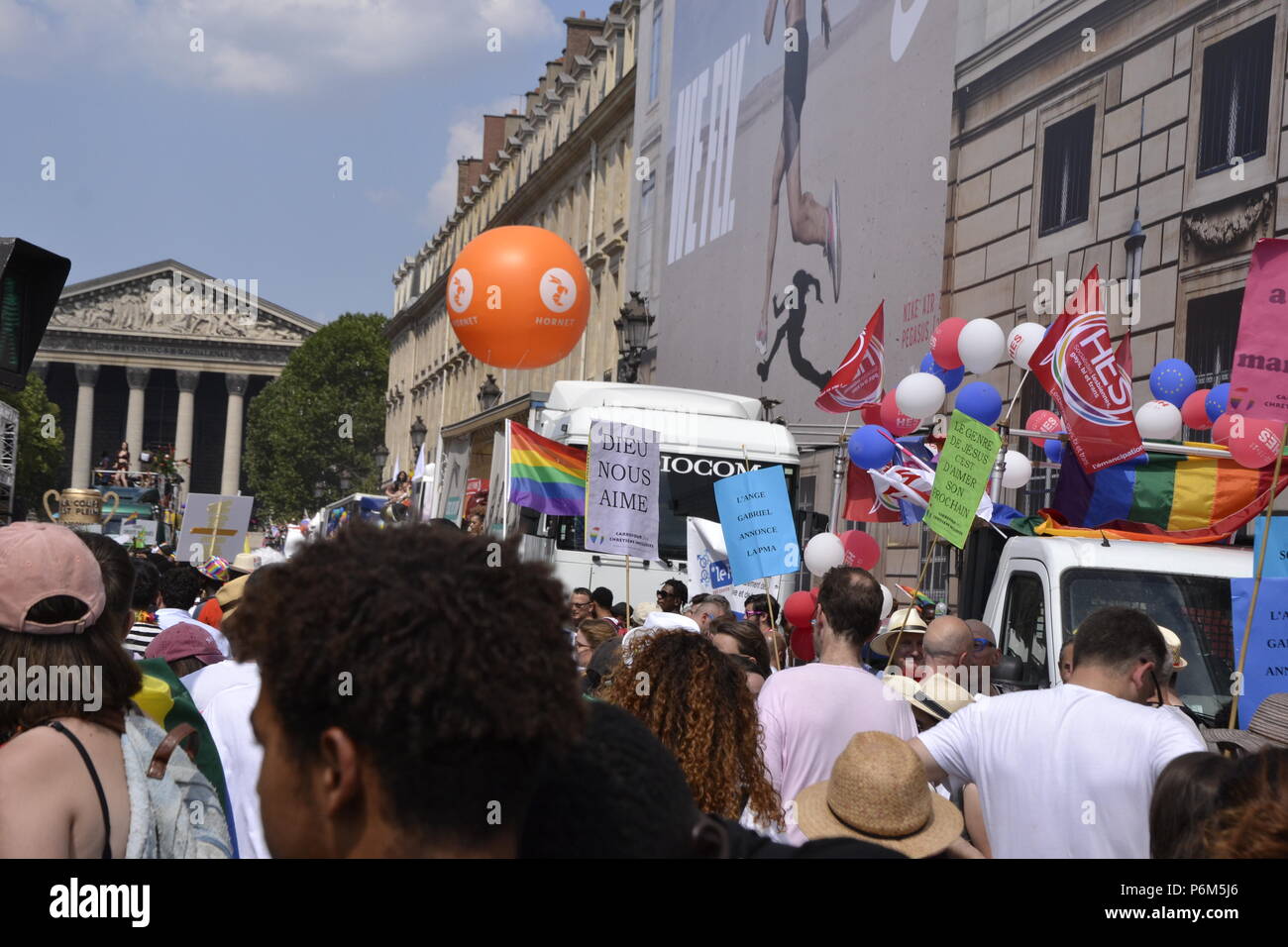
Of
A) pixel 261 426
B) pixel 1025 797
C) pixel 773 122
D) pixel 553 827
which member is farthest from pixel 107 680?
pixel 261 426

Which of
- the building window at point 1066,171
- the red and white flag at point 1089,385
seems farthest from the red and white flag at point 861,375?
the building window at point 1066,171

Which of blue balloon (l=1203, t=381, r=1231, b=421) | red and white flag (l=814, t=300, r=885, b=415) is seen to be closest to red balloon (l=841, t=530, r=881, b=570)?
red and white flag (l=814, t=300, r=885, b=415)

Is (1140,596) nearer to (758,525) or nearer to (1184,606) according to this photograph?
(1184,606)

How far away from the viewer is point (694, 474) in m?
13.3

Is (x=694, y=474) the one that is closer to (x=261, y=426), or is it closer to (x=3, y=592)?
(x=3, y=592)

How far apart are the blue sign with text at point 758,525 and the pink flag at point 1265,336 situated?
2499 millimetres

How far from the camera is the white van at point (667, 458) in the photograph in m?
13.0

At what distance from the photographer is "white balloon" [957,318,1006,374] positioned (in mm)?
8789

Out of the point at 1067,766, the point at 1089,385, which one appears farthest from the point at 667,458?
the point at 1067,766

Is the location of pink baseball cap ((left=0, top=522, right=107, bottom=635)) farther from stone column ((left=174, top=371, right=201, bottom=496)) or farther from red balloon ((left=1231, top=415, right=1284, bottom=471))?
stone column ((left=174, top=371, right=201, bottom=496))

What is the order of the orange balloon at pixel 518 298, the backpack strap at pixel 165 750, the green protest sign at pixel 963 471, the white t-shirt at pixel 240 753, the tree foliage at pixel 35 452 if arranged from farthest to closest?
the tree foliage at pixel 35 452, the orange balloon at pixel 518 298, the green protest sign at pixel 963 471, the white t-shirt at pixel 240 753, the backpack strap at pixel 165 750

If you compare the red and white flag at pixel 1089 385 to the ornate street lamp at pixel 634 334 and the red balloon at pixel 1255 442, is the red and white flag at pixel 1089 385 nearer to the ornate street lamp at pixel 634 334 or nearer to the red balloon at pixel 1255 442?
the red balloon at pixel 1255 442

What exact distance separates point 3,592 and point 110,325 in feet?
318

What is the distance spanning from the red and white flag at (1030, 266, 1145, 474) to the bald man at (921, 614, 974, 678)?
2.08 meters
